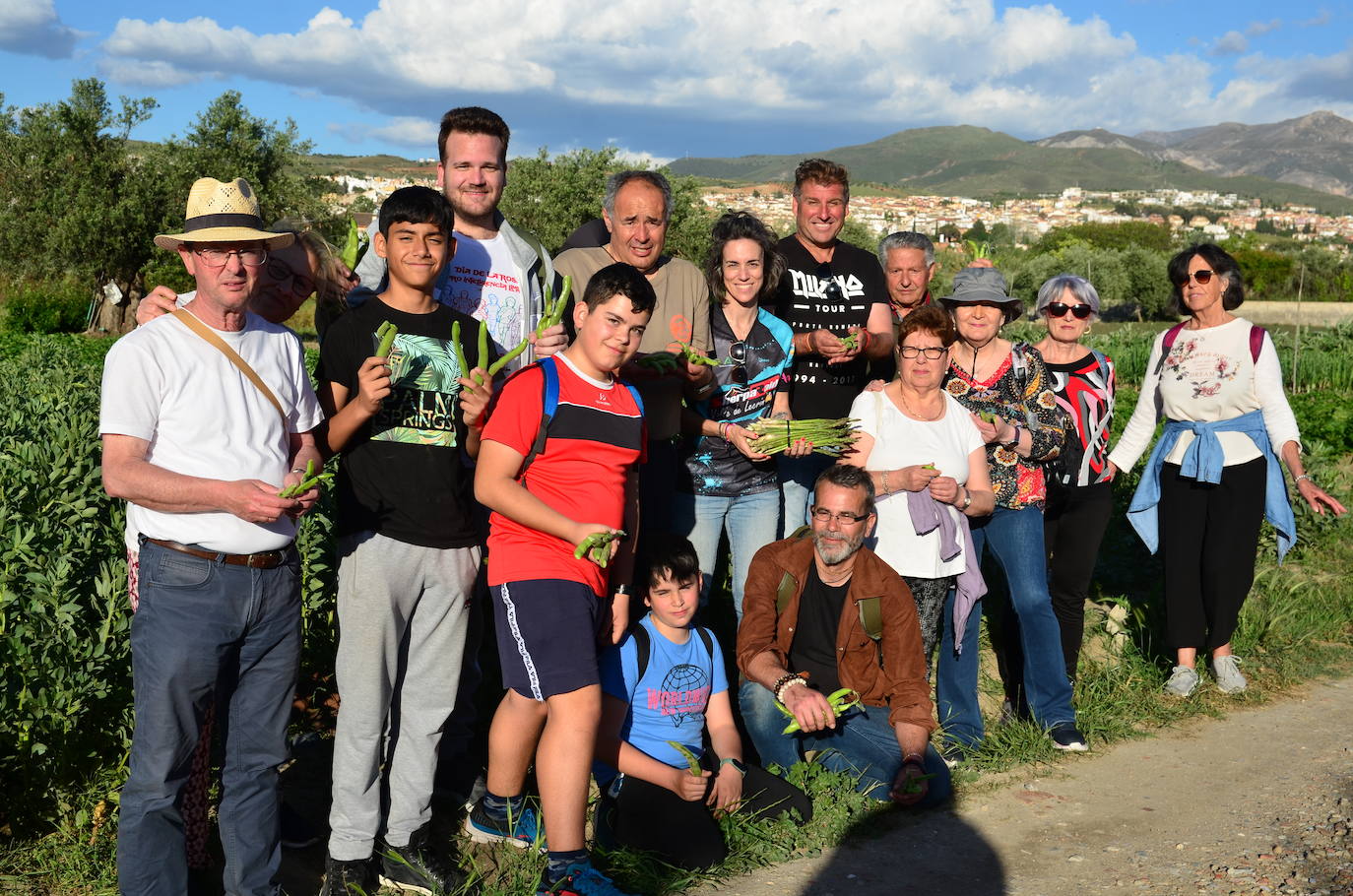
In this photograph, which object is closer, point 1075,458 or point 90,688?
point 90,688

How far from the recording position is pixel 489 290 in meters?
4.45

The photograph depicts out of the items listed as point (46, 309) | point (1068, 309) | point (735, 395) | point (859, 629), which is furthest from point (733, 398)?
point (46, 309)

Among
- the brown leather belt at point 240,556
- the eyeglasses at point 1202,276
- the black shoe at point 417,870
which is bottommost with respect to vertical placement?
the black shoe at point 417,870

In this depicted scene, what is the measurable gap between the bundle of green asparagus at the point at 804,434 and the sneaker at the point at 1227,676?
289 cm

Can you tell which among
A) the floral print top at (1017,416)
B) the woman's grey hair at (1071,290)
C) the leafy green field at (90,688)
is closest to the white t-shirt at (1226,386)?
the woman's grey hair at (1071,290)

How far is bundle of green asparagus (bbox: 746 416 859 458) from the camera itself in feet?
16.4

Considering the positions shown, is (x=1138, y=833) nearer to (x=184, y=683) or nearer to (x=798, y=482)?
(x=798, y=482)

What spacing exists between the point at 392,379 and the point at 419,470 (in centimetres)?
33

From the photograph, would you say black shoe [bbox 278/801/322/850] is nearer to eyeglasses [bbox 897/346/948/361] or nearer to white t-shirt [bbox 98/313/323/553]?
white t-shirt [bbox 98/313/323/553]

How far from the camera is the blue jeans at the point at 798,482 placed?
18.1ft

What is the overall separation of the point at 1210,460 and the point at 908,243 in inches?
83.4

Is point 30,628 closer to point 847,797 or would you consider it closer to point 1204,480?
point 847,797

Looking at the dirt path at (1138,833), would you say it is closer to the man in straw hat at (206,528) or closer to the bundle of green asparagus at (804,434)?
the bundle of green asparagus at (804,434)

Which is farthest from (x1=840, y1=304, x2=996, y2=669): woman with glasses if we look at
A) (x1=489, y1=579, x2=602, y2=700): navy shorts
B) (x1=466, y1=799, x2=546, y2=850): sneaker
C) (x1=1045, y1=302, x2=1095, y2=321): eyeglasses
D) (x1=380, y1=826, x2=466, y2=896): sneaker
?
(x1=380, y1=826, x2=466, y2=896): sneaker
